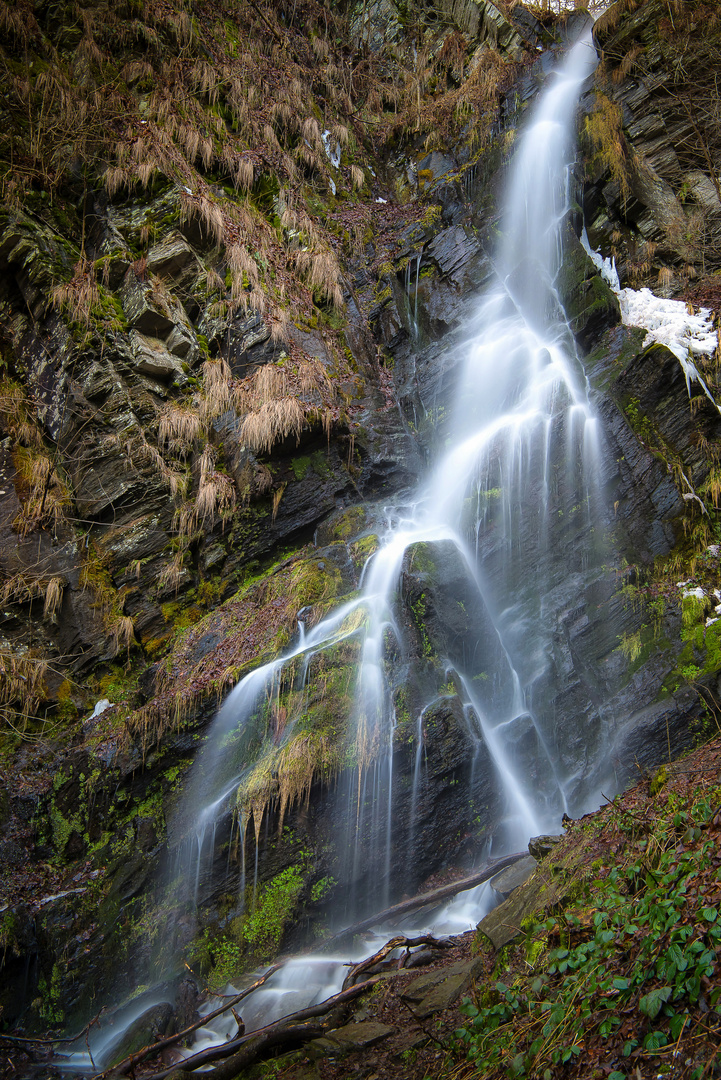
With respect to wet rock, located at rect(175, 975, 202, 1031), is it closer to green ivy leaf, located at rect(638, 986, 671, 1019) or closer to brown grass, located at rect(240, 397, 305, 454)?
green ivy leaf, located at rect(638, 986, 671, 1019)

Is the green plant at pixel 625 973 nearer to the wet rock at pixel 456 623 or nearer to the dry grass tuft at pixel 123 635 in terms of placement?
the wet rock at pixel 456 623

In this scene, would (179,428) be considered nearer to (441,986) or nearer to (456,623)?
(456,623)

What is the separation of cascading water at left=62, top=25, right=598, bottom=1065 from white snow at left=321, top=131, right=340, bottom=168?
5.82m

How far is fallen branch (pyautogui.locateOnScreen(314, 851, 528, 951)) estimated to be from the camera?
17.4 feet

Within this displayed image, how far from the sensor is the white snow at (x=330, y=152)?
13.6 m

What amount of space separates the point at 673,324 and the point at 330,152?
10145 millimetres

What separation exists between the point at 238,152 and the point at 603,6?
10.1 metres

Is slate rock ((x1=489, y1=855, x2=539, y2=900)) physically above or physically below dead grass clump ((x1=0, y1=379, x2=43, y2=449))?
below

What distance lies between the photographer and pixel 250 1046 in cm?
353

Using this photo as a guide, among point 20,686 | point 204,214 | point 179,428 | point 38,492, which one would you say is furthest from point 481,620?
point 204,214

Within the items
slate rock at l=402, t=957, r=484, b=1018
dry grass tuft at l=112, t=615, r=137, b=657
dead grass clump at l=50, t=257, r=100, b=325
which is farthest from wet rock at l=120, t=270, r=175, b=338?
slate rock at l=402, t=957, r=484, b=1018

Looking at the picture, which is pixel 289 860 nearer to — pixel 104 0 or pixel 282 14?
pixel 104 0

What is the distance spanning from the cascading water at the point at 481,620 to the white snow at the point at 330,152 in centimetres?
582

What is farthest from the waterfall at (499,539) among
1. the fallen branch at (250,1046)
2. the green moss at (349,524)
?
the fallen branch at (250,1046)
